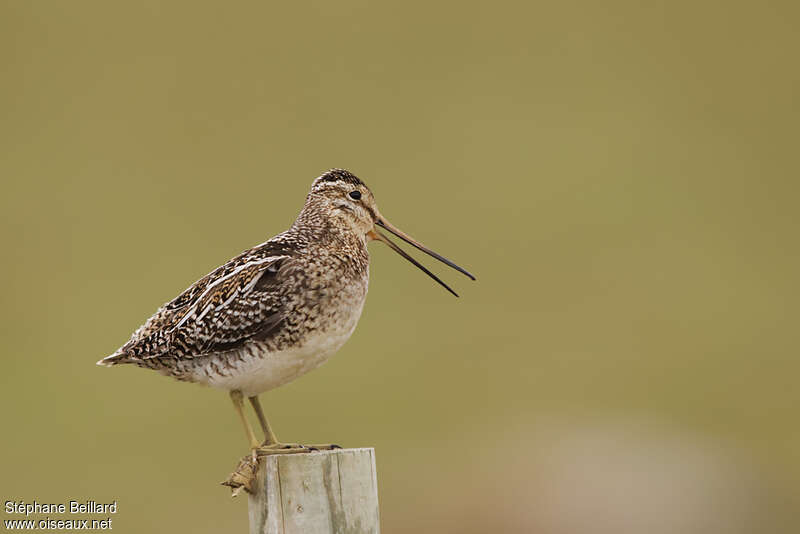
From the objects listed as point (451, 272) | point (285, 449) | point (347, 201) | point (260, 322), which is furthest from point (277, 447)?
point (451, 272)

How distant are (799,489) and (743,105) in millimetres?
25415

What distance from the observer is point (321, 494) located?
530 cm

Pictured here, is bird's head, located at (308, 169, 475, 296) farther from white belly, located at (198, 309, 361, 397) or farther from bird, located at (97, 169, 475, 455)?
Result: white belly, located at (198, 309, 361, 397)

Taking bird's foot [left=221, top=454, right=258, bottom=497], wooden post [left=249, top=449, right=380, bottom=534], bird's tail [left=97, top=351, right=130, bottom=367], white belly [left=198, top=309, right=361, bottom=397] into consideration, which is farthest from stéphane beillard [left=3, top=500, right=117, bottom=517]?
wooden post [left=249, top=449, right=380, bottom=534]

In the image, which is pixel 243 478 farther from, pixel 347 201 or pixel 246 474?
pixel 347 201

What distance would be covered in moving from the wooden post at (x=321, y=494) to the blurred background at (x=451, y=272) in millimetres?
7079

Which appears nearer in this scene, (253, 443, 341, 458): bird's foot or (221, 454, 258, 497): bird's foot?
(221, 454, 258, 497): bird's foot

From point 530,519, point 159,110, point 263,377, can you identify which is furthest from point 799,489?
point 159,110

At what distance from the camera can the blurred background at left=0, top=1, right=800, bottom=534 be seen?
53.3 ft

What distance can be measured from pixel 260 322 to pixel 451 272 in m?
18.6

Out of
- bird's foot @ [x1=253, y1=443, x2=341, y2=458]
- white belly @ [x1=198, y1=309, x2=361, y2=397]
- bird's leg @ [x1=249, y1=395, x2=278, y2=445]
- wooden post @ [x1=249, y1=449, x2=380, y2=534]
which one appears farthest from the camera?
bird's leg @ [x1=249, y1=395, x2=278, y2=445]

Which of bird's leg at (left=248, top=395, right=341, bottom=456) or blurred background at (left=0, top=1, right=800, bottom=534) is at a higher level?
blurred background at (left=0, top=1, right=800, bottom=534)

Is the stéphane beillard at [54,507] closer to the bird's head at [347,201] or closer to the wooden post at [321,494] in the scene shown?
the bird's head at [347,201]

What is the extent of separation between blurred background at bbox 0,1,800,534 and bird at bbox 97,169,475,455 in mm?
6264
